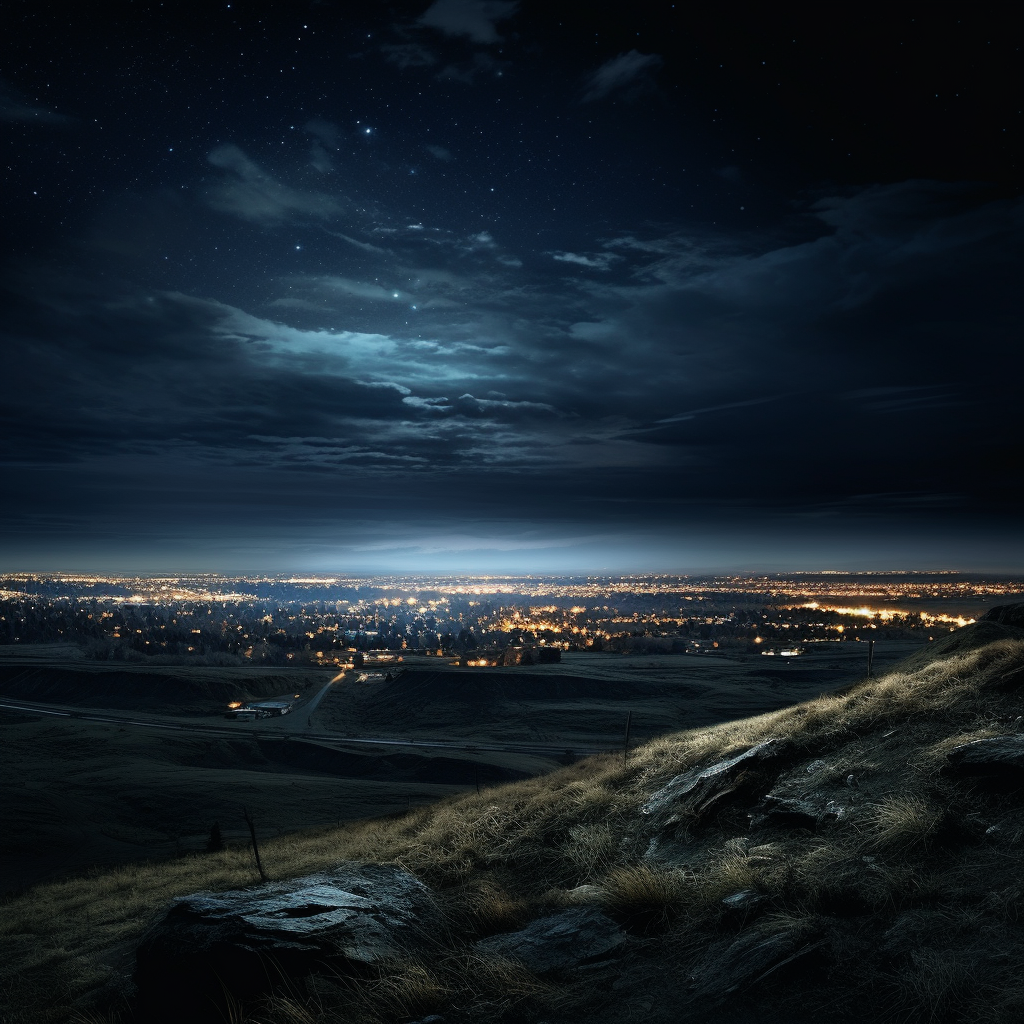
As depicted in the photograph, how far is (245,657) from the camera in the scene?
13262 cm

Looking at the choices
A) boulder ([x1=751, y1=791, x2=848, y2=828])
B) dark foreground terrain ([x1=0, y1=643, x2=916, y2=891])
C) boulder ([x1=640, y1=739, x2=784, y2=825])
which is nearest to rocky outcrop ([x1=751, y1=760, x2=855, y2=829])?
boulder ([x1=751, y1=791, x2=848, y2=828])

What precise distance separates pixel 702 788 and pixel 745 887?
4.38 meters

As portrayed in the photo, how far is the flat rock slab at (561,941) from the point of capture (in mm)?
6758


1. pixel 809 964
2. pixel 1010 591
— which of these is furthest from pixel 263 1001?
pixel 1010 591

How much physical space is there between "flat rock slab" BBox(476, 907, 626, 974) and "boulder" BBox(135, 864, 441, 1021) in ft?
4.07

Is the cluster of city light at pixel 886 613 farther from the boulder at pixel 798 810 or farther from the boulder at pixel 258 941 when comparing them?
the boulder at pixel 258 941

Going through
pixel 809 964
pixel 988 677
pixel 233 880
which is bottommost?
pixel 233 880

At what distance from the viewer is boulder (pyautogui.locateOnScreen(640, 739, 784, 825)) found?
11219mm

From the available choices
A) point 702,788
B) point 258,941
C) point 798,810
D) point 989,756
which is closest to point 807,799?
point 798,810

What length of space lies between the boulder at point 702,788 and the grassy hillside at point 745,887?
124mm

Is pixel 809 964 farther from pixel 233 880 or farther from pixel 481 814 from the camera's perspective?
pixel 233 880

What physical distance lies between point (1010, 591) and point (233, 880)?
438ft

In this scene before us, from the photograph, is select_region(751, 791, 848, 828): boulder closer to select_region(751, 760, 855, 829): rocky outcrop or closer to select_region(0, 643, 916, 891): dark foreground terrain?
select_region(751, 760, 855, 829): rocky outcrop

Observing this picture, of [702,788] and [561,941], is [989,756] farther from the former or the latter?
[561,941]
